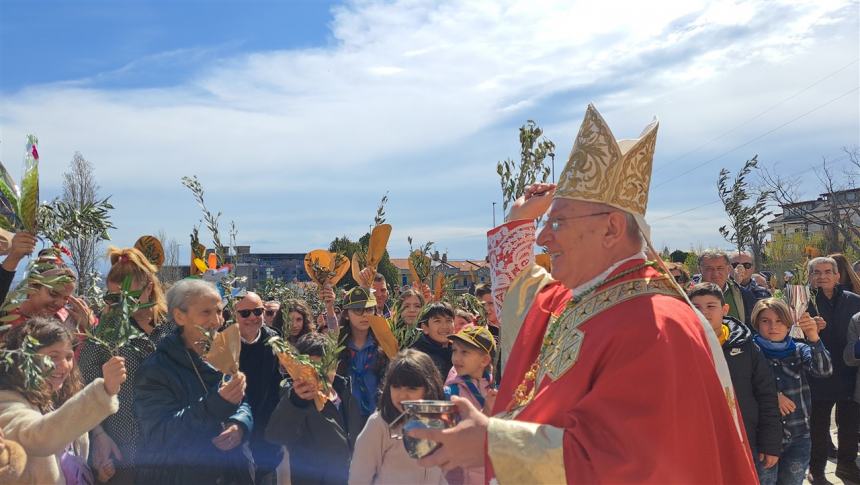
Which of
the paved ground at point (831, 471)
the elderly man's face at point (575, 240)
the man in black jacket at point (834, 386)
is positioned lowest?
the paved ground at point (831, 471)

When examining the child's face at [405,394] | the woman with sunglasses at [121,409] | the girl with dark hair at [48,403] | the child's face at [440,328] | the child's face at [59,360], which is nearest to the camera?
the girl with dark hair at [48,403]

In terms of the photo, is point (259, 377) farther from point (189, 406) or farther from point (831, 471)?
point (831, 471)

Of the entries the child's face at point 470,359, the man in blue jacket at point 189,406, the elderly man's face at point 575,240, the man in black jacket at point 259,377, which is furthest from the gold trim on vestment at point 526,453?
the man in black jacket at point 259,377

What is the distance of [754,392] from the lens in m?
5.50

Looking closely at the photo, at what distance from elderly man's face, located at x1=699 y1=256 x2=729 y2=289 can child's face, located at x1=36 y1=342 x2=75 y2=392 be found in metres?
5.58

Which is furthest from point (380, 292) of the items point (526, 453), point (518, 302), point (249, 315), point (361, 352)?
point (526, 453)

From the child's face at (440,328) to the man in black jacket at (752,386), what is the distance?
2058 millimetres

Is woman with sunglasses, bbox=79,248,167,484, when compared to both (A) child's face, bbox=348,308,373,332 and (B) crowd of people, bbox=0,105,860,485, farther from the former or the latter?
(A) child's face, bbox=348,308,373,332

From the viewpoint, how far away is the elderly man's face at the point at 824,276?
766 cm

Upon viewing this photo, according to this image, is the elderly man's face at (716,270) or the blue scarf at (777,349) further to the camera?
the elderly man's face at (716,270)

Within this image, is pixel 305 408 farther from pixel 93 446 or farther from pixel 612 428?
pixel 612 428

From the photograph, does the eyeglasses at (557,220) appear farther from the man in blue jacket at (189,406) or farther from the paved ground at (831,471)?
the paved ground at (831,471)

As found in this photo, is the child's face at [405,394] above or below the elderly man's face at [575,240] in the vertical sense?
below


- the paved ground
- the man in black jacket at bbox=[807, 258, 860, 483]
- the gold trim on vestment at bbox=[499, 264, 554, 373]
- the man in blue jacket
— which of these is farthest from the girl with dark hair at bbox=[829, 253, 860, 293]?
the man in blue jacket
